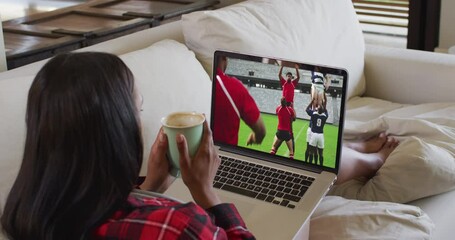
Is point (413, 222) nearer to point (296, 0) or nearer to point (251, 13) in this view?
point (251, 13)

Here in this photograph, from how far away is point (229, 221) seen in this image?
114cm

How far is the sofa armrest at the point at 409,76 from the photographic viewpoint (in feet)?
8.04

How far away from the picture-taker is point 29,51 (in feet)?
6.83

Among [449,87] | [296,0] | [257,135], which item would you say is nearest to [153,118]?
[257,135]

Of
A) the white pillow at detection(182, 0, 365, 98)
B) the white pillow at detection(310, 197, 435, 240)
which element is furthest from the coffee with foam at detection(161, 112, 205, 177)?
the white pillow at detection(182, 0, 365, 98)

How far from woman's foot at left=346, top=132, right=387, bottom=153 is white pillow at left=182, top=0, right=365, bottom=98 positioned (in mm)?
359

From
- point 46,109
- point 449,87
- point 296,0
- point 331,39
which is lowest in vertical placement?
point 449,87

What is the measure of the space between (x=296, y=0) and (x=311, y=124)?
0.98m

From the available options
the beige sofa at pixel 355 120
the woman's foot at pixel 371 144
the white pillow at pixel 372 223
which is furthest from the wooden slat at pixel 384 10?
the white pillow at pixel 372 223

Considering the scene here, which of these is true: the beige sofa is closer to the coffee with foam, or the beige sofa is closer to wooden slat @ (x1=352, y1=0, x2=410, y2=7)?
the coffee with foam

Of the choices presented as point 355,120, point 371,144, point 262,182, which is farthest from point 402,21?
point 262,182

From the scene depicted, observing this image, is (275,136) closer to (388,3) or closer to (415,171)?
(415,171)

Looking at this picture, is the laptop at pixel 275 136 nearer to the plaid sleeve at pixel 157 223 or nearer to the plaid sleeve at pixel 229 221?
the plaid sleeve at pixel 229 221

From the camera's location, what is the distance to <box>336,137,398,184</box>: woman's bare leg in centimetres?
180
